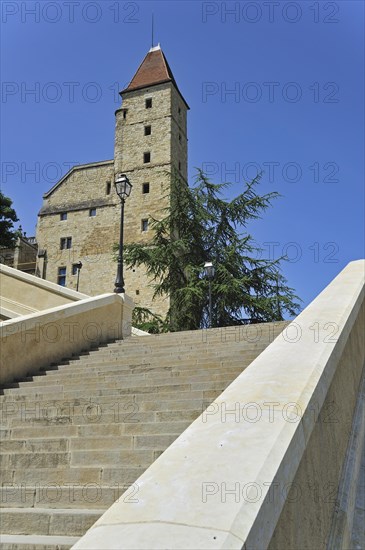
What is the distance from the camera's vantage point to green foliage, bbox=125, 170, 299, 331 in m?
21.9

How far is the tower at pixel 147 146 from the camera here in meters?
40.6

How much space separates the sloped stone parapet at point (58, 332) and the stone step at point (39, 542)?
4.08m

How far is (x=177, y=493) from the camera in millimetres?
1693

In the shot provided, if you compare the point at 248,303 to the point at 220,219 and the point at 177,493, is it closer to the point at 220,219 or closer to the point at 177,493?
the point at 220,219

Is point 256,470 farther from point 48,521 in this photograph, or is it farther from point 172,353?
point 172,353

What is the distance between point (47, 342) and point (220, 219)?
697 inches

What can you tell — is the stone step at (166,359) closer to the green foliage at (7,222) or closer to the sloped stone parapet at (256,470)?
the sloped stone parapet at (256,470)

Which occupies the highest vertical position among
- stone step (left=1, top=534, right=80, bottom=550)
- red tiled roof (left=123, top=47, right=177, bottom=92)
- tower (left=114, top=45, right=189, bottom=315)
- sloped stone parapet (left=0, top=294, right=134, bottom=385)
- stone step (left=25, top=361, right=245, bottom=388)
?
red tiled roof (left=123, top=47, right=177, bottom=92)

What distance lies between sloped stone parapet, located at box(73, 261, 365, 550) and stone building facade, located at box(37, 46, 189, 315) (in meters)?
36.7

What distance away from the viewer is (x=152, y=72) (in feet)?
156

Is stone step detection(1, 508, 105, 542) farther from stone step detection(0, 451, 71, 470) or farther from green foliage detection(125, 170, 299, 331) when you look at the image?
green foliage detection(125, 170, 299, 331)

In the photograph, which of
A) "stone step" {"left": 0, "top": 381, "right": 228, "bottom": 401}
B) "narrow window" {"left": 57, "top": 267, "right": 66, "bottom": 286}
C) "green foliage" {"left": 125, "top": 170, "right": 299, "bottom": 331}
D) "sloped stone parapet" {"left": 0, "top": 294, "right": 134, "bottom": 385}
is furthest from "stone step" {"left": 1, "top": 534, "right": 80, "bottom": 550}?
"narrow window" {"left": 57, "top": 267, "right": 66, "bottom": 286}

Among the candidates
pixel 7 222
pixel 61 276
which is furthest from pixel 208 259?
pixel 61 276

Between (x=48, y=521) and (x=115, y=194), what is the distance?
42095 mm
